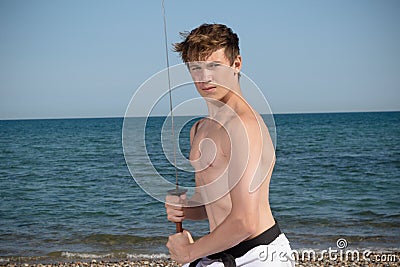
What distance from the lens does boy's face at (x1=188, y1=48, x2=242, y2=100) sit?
2133 millimetres

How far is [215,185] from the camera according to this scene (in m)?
2.24

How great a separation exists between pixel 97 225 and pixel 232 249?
29.9 ft

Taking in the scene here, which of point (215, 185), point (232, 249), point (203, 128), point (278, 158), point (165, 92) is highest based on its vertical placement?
point (165, 92)

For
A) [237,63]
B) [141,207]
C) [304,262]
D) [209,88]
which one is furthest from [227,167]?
[141,207]

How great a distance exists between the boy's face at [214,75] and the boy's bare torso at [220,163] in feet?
0.35

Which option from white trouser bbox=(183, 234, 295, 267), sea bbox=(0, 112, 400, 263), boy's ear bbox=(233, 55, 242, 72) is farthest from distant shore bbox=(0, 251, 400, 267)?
boy's ear bbox=(233, 55, 242, 72)

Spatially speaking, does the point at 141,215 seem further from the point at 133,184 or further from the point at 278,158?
the point at 278,158

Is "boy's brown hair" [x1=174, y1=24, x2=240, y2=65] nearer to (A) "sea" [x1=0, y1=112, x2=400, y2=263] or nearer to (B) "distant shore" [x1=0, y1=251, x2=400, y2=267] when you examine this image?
(A) "sea" [x1=0, y1=112, x2=400, y2=263]

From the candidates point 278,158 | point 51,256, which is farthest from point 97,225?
point 278,158

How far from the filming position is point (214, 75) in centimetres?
213

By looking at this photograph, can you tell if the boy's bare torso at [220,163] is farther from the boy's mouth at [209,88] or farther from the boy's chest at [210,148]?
the boy's mouth at [209,88]

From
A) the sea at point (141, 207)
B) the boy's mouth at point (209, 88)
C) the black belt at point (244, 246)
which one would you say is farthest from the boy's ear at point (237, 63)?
the black belt at point (244, 246)

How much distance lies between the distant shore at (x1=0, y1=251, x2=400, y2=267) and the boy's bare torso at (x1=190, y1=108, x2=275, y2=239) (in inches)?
202

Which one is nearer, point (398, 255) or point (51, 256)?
point (398, 255)
